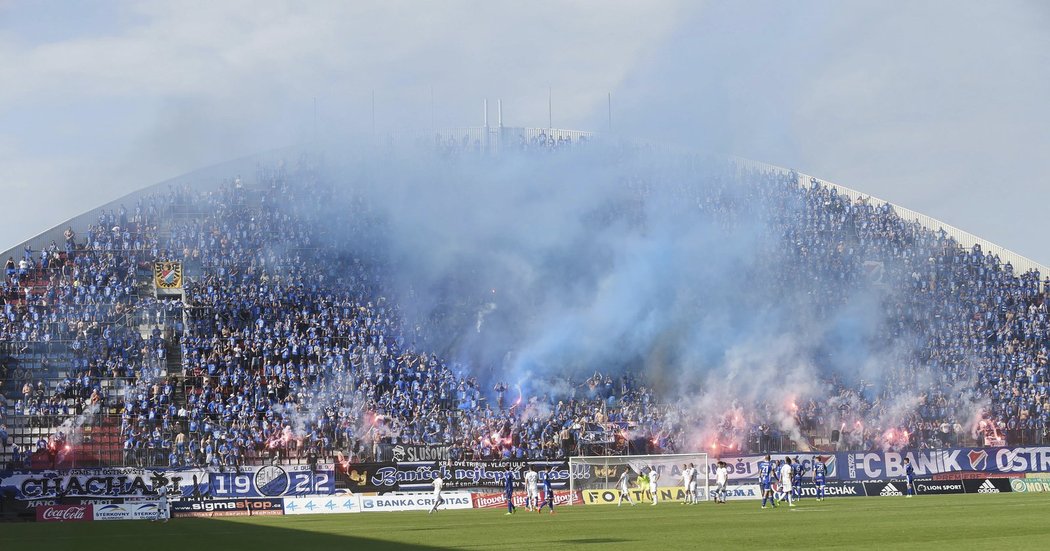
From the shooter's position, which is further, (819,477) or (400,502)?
(400,502)

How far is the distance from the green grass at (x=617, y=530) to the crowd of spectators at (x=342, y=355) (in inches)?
277

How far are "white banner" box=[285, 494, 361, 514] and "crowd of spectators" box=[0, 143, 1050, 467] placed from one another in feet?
7.10

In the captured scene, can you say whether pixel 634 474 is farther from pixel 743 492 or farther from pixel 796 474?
pixel 796 474

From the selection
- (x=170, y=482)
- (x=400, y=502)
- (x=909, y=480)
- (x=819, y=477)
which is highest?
(x=170, y=482)

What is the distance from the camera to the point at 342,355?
173 ft

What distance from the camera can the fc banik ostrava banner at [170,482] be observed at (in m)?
43.1

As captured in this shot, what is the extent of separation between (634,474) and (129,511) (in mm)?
19579

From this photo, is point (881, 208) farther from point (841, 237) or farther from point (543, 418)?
point (543, 418)

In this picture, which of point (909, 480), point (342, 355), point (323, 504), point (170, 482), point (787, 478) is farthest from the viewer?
point (342, 355)

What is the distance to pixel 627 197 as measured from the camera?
223 ft

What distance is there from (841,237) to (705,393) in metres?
15.2

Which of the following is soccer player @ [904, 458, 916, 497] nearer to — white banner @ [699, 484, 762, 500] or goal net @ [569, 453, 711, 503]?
white banner @ [699, 484, 762, 500]

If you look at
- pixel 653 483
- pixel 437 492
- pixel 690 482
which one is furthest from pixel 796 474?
pixel 437 492

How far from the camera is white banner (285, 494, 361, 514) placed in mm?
44500
